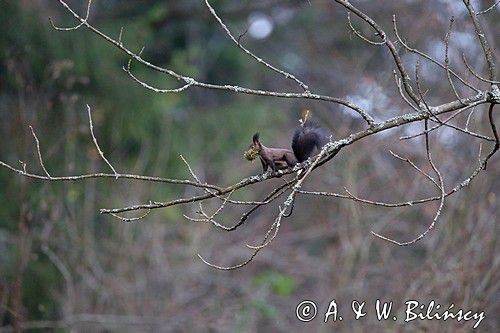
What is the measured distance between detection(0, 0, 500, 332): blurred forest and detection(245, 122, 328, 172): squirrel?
2.93 m

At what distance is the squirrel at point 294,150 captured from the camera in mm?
3090

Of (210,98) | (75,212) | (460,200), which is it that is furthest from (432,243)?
(210,98)

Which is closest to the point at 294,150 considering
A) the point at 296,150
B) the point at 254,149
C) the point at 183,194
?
the point at 296,150

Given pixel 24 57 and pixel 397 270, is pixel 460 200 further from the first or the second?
pixel 24 57

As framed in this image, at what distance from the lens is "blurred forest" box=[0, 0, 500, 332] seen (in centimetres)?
655

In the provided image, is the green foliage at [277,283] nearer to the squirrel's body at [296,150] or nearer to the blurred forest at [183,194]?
the blurred forest at [183,194]

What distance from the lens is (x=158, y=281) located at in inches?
324

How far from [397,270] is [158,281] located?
2597mm

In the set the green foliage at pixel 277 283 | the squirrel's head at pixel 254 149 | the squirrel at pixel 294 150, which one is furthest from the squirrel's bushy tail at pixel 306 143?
the green foliage at pixel 277 283

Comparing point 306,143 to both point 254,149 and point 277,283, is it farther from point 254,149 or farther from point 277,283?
point 277,283

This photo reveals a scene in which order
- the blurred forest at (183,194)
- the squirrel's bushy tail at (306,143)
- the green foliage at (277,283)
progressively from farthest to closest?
the green foliage at (277,283) → the blurred forest at (183,194) → the squirrel's bushy tail at (306,143)

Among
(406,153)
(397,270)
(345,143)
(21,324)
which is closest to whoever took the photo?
(345,143)

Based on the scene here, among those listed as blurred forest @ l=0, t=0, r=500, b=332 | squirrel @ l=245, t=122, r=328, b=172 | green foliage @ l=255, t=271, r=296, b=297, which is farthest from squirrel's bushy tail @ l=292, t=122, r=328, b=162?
green foliage @ l=255, t=271, r=296, b=297

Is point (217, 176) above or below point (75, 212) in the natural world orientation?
above
